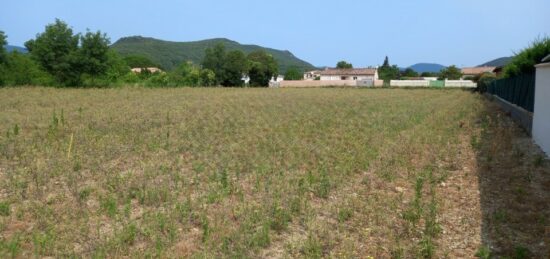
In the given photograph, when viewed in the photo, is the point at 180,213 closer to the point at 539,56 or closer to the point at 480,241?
the point at 480,241

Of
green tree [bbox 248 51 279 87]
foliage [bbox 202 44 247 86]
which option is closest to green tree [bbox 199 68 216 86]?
foliage [bbox 202 44 247 86]

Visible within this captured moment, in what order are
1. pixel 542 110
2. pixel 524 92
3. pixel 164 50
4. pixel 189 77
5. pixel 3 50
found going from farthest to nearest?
pixel 164 50, pixel 189 77, pixel 3 50, pixel 524 92, pixel 542 110

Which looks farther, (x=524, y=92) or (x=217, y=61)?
(x=217, y=61)

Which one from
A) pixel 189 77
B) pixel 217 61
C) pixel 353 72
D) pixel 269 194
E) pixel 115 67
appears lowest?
pixel 269 194

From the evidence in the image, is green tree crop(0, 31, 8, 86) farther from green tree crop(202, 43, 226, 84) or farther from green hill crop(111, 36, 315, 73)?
green hill crop(111, 36, 315, 73)

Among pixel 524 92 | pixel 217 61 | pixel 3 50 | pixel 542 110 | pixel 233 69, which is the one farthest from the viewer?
pixel 217 61

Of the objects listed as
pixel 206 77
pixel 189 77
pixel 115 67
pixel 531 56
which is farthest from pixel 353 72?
pixel 531 56

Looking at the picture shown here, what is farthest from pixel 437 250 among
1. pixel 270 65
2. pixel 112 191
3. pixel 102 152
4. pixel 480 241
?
pixel 270 65

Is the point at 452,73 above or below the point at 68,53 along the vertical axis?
below

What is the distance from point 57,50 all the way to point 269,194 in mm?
30017

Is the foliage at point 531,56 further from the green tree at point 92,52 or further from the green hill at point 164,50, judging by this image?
the green hill at point 164,50

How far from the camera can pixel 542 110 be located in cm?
859

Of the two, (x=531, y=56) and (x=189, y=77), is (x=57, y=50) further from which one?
(x=531, y=56)

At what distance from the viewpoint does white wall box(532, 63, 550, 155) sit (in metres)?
8.00
